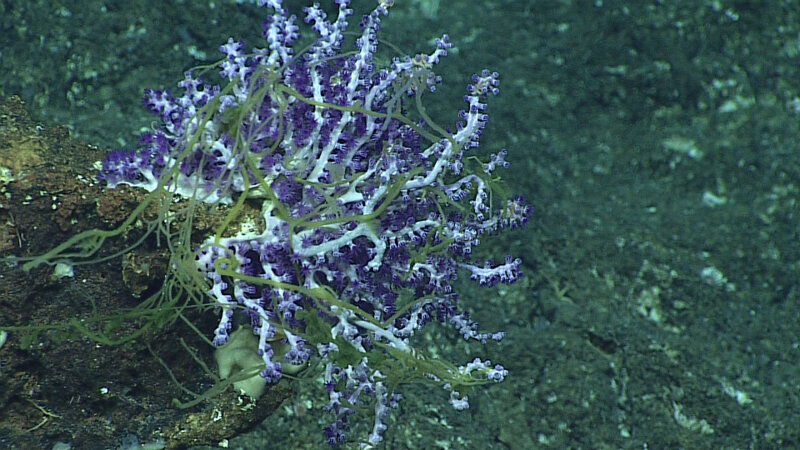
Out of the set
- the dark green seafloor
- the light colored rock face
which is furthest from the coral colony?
the dark green seafloor

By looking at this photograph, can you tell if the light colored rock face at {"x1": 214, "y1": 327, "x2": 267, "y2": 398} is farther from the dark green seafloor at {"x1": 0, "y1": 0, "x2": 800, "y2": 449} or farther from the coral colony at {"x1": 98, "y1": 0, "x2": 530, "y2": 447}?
the dark green seafloor at {"x1": 0, "y1": 0, "x2": 800, "y2": 449}

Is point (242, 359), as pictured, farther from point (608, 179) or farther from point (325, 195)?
point (608, 179)

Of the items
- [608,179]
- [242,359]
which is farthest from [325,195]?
[608,179]

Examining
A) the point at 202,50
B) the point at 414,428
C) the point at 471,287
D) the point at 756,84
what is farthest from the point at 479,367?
the point at 756,84

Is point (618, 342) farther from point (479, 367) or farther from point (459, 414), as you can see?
point (479, 367)

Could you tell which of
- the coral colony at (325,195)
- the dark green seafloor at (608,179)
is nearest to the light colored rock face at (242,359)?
the coral colony at (325,195)

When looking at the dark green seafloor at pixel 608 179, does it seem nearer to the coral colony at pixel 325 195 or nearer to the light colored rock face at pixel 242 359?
the light colored rock face at pixel 242 359
